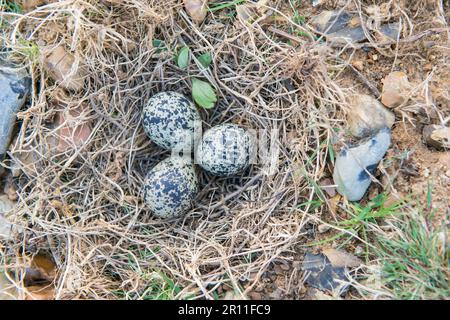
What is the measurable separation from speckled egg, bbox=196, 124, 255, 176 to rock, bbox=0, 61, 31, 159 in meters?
1.02

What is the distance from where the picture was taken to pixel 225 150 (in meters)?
2.16

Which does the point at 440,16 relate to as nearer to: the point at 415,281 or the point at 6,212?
the point at 415,281

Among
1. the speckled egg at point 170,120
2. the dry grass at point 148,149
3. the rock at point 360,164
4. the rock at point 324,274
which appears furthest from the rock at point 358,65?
the rock at point 324,274

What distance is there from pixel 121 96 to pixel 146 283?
38.8 inches

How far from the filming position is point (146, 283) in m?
2.08

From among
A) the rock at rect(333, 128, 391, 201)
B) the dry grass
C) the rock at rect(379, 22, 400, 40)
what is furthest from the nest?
the rock at rect(379, 22, 400, 40)

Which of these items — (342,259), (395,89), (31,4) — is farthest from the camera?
(31,4)

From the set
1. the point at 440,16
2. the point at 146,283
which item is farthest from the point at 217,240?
the point at 440,16

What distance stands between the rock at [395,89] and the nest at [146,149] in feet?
0.72

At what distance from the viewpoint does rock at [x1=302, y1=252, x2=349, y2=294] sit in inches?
77.4

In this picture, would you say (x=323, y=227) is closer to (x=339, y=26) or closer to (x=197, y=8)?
(x=339, y=26)

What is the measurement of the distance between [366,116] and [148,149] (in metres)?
1.16

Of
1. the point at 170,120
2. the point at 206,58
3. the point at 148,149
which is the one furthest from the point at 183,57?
the point at 148,149

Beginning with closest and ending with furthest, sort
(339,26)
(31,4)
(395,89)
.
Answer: (395,89)
(339,26)
(31,4)
